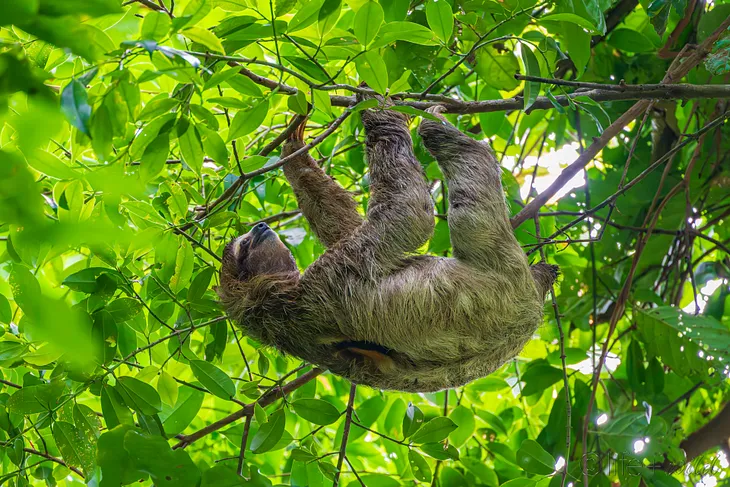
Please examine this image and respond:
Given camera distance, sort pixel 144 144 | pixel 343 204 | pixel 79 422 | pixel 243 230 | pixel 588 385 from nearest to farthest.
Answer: pixel 144 144, pixel 79 422, pixel 243 230, pixel 343 204, pixel 588 385

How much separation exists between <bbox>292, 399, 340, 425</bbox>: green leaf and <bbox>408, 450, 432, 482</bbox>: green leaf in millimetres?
687

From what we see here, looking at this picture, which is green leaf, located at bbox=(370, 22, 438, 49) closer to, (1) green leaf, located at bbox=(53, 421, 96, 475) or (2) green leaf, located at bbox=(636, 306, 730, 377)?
(1) green leaf, located at bbox=(53, 421, 96, 475)

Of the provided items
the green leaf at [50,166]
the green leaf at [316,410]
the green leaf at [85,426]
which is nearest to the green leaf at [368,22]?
the green leaf at [50,166]

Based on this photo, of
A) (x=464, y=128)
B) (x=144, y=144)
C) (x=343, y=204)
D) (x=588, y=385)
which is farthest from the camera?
(x=464, y=128)

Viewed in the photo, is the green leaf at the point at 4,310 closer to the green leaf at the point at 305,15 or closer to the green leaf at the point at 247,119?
the green leaf at the point at 247,119

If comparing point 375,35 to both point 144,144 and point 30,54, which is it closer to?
point 144,144

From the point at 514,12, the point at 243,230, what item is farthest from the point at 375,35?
the point at 243,230

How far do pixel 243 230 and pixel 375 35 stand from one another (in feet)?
5.43

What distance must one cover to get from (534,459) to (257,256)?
2412 millimetres

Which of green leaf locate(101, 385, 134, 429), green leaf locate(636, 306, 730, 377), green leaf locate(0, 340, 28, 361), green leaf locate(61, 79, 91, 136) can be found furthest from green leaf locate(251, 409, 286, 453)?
green leaf locate(636, 306, 730, 377)

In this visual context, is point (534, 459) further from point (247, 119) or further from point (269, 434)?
point (247, 119)

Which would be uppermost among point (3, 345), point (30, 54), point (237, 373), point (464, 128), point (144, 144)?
point (30, 54)

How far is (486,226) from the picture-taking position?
4426mm

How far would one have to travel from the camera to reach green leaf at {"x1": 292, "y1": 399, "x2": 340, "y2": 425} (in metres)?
3.98
